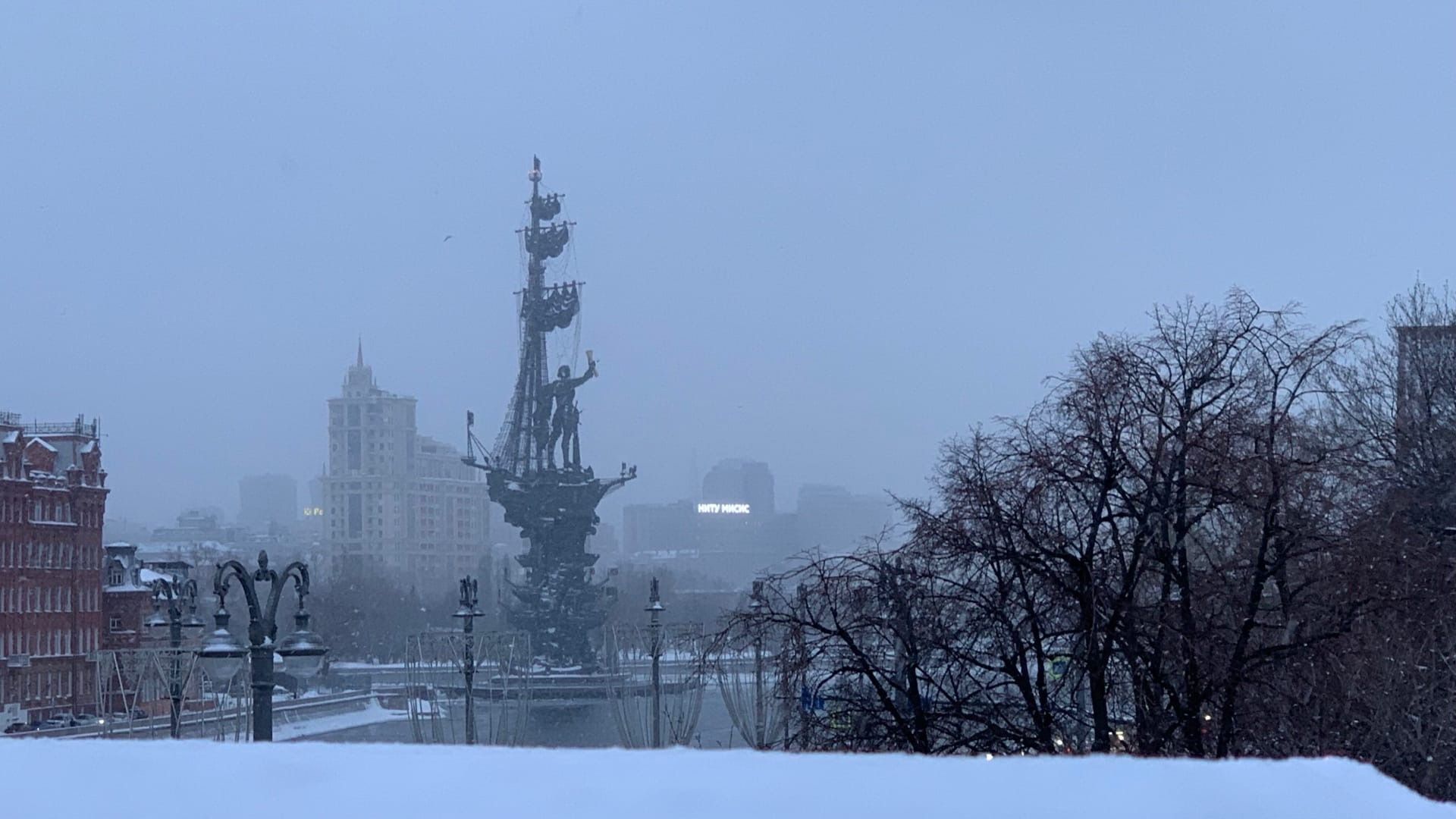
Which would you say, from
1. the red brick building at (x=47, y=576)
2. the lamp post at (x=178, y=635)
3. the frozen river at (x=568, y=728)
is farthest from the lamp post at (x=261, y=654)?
the red brick building at (x=47, y=576)

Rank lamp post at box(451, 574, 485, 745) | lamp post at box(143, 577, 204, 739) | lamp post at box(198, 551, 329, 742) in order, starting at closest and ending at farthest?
lamp post at box(198, 551, 329, 742) < lamp post at box(143, 577, 204, 739) < lamp post at box(451, 574, 485, 745)

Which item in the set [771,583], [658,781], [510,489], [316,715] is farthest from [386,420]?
[658,781]

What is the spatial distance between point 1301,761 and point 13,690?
47.9 meters

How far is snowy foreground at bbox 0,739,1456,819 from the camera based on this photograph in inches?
173

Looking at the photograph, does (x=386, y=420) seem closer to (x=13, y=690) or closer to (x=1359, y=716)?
(x=13, y=690)

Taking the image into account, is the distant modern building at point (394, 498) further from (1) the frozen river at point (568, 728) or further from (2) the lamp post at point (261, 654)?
(2) the lamp post at point (261, 654)

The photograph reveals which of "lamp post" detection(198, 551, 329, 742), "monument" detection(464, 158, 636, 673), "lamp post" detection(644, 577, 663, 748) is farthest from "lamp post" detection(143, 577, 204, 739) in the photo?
"monument" detection(464, 158, 636, 673)

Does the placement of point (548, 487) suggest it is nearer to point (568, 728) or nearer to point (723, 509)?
point (568, 728)

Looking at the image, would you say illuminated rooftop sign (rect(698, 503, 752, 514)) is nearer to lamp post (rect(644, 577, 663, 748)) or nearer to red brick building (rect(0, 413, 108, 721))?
red brick building (rect(0, 413, 108, 721))

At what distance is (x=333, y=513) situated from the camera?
10562 centimetres

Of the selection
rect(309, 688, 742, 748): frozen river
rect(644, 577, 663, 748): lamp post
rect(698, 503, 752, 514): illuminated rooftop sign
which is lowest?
rect(309, 688, 742, 748): frozen river

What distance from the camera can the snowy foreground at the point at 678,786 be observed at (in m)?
4.41

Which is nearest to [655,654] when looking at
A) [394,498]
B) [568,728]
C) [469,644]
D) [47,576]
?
[469,644]

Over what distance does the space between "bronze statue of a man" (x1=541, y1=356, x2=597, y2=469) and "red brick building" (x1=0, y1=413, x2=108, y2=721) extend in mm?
20355
